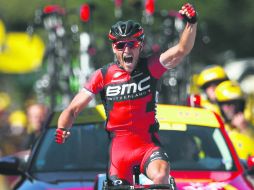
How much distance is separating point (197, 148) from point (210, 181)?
123 cm

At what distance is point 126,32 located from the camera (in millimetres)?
9688

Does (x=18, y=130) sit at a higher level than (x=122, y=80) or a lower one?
higher

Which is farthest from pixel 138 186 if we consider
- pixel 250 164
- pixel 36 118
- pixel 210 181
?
pixel 36 118

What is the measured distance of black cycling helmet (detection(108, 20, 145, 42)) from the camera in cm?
967

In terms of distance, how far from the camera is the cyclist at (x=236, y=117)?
41.4 ft

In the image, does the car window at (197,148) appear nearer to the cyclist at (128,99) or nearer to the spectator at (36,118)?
the cyclist at (128,99)

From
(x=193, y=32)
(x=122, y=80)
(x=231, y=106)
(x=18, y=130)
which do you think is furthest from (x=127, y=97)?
(x=18, y=130)

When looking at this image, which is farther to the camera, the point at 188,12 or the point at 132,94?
the point at 132,94

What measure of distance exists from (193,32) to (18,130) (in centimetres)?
1059

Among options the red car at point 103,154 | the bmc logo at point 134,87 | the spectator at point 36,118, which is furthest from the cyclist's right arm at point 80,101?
the spectator at point 36,118

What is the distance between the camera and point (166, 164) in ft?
30.7

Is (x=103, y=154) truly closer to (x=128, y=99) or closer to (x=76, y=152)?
(x=76, y=152)

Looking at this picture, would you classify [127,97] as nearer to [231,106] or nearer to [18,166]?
[18,166]

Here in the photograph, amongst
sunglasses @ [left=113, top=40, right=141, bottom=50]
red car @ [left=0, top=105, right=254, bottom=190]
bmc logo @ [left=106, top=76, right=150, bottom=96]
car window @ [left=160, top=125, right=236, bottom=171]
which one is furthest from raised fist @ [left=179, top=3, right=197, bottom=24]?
car window @ [left=160, top=125, right=236, bottom=171]
